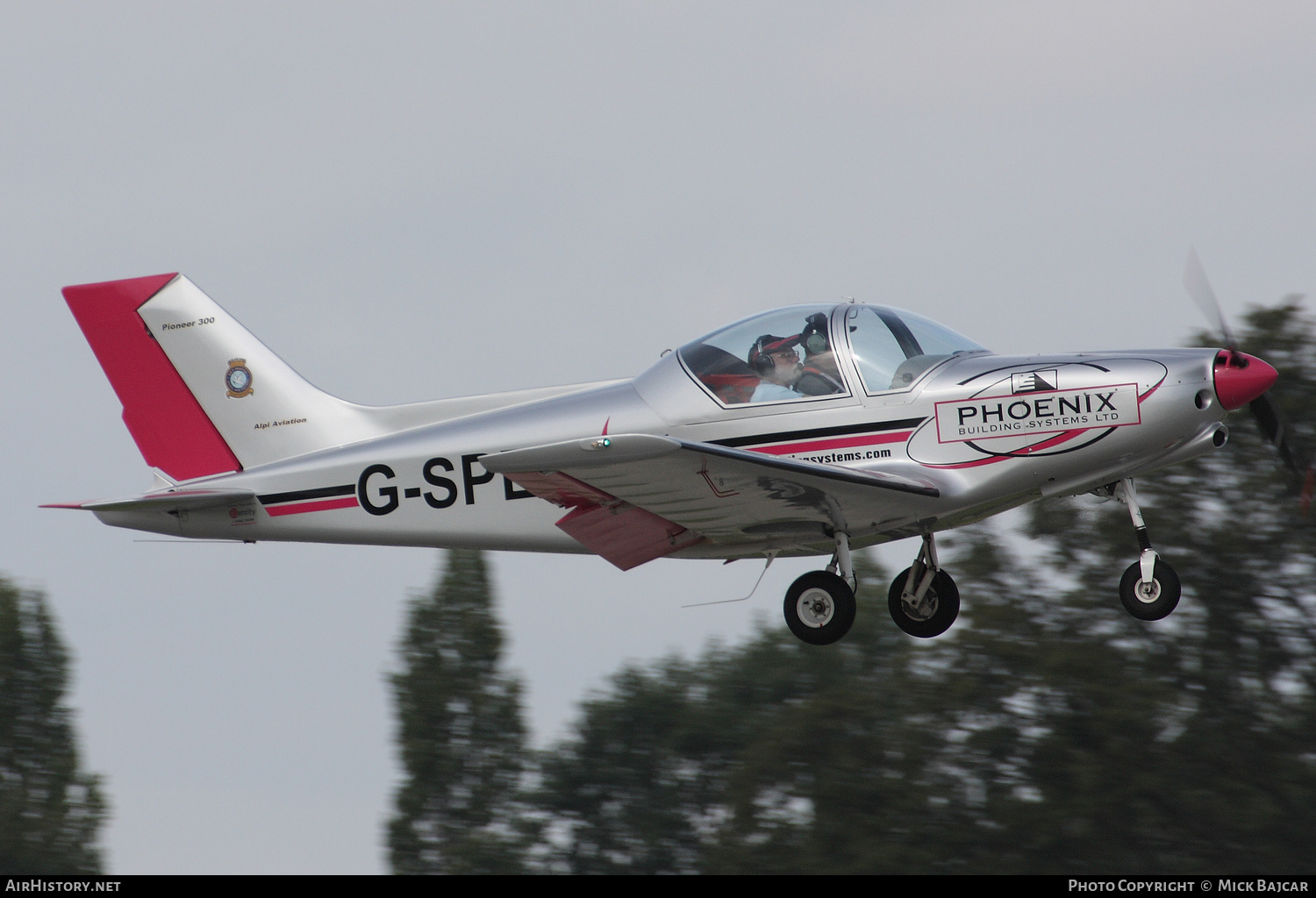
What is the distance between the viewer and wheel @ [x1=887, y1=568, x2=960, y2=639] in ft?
38.3

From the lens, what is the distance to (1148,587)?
1045cm

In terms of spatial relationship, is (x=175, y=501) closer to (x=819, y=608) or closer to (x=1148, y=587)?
(x=819, y=608)

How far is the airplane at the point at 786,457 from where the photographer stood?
34.1 ft

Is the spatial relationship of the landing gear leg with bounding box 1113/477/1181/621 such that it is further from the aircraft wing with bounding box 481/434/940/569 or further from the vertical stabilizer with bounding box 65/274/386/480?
the vertical stabilizer with bounding box 65/274/386/480

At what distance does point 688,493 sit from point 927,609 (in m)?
2.51

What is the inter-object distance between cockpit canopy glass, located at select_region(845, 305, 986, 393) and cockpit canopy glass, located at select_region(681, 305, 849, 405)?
0.61ft

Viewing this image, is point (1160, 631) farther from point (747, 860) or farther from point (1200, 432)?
point (1200, 432)

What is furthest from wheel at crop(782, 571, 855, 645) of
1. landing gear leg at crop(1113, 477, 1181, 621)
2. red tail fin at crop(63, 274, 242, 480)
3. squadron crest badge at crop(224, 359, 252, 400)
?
squadron crest badge at crop(224, 359, 252, 400)

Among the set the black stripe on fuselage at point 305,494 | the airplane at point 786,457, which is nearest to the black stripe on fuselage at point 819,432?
the airplane at point 786,457

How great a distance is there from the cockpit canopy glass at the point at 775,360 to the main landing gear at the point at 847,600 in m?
1.17

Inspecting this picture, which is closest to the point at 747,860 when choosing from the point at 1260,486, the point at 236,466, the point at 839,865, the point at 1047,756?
the point at 839,865

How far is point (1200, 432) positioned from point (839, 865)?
86.5 ft

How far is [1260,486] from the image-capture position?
1283 inches

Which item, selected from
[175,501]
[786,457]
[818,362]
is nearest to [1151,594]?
[786,457]
